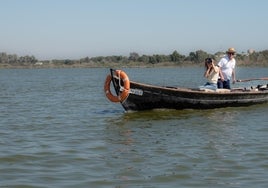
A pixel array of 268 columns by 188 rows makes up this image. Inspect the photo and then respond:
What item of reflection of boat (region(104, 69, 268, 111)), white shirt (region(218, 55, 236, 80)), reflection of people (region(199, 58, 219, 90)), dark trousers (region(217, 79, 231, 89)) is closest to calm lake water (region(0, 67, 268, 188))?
reflection of boat (region(104, 69, 268, 111))

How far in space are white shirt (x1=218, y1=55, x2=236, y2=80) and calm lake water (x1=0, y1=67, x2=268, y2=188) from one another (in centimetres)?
141

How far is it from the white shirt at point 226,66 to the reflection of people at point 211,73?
0.80 meters

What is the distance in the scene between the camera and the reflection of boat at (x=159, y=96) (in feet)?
50.6

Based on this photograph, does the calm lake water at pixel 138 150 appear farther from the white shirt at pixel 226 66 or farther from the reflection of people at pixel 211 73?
the white shirt at pixel 226 66

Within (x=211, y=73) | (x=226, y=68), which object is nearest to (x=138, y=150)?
(x=211, y=73)

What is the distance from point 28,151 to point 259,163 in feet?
15.5

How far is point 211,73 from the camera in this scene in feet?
55.3

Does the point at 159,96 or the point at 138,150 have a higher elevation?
the point at 159,96

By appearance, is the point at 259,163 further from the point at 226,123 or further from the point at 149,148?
the point at 226,123

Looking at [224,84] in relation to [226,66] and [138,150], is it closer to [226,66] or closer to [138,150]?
[226,66]

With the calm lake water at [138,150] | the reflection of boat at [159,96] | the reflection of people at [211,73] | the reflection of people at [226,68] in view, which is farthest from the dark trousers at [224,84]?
the calm lake water at [138,150]

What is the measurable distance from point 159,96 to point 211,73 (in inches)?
87.5

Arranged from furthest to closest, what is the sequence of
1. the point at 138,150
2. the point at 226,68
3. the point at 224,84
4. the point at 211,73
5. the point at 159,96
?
the point at 224,84 < the point at 226,68 < the point at 211,73 < the point at 159,96 < the point at 138,150

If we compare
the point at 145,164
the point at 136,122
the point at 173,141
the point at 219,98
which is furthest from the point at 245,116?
the point at 145,164
